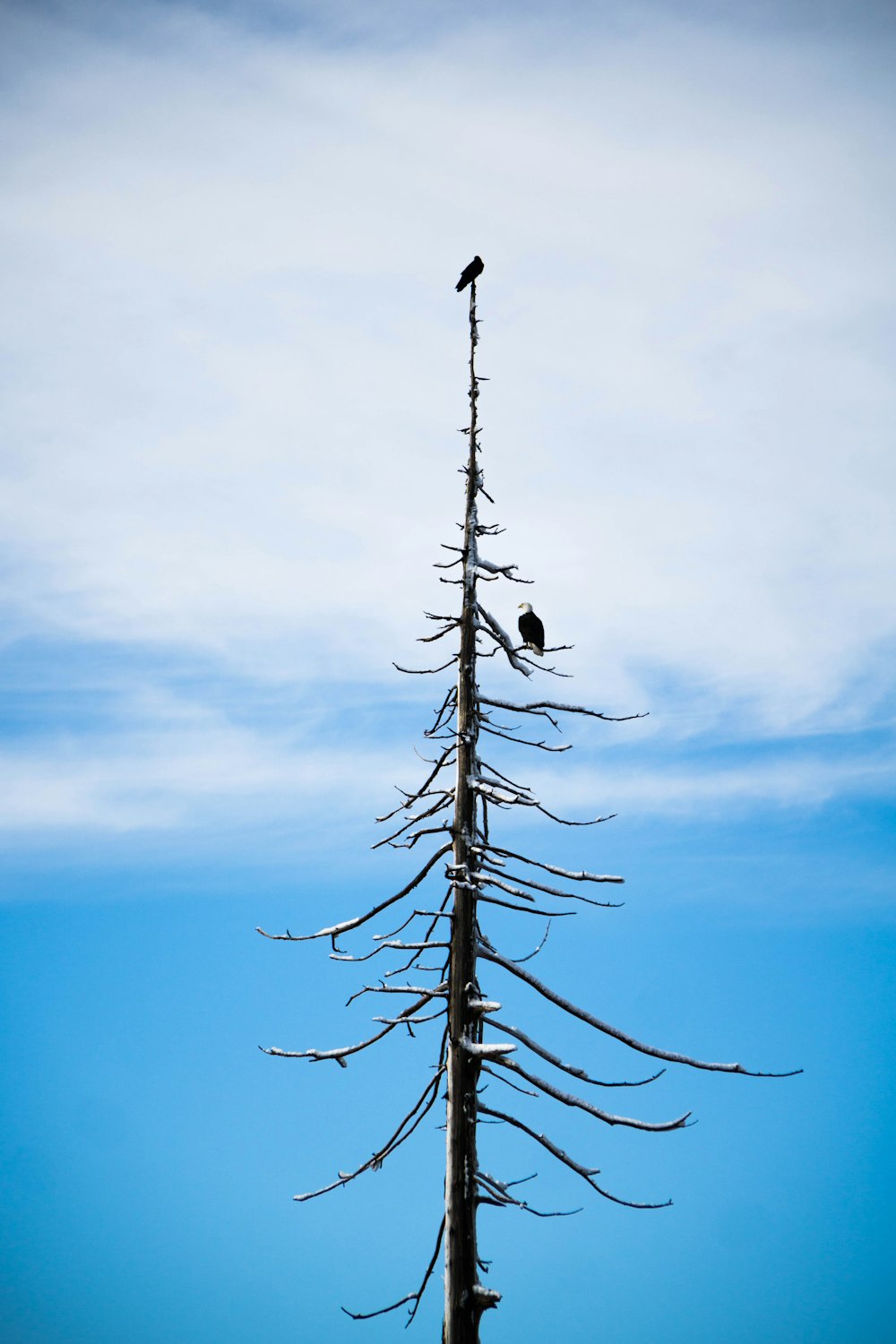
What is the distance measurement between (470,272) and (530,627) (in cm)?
407

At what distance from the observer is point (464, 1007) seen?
8.50 m

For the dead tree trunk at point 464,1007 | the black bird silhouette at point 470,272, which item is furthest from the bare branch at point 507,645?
the black bird silhouette at point 470,272

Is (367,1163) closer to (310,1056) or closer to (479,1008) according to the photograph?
(310,1056)

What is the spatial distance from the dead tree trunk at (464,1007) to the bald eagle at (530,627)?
133cm

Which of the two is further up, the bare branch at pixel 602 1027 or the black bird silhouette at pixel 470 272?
the black bird silhouette at pixel 470 272

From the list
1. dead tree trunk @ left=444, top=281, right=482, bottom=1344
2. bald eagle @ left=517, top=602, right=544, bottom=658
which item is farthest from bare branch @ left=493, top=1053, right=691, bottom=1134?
bald eagle @ left=517, top=602, right=544, bottom=658

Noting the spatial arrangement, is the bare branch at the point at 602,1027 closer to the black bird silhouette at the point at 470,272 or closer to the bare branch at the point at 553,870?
the bare branch at the point at 553,870

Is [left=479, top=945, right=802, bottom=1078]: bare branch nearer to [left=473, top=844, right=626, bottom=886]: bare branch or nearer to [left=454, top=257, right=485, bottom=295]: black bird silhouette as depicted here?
[left=473, top=844, right=626, bottom=886]: bare branch

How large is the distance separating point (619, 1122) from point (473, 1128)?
122cm

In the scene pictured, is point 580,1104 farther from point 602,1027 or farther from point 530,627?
point 530,627

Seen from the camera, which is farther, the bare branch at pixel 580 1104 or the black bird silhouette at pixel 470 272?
the black bird silhouette at pixel 470 272

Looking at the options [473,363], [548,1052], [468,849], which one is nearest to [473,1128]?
[548,1052]

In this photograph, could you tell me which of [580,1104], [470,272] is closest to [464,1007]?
[580,1104]

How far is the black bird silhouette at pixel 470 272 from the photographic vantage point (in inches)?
450
